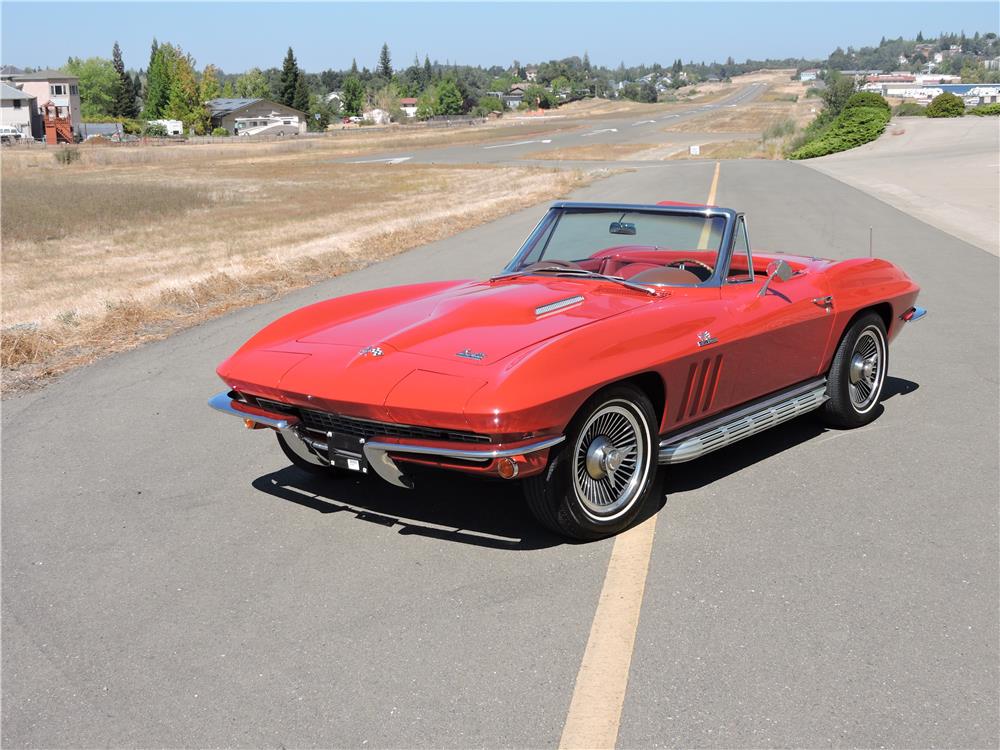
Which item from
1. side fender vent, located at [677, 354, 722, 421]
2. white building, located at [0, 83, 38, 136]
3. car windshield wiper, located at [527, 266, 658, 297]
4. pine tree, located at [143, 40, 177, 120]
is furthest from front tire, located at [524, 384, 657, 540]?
pine tree, located at [143, 40, 177, 120]

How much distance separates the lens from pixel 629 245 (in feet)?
19.4

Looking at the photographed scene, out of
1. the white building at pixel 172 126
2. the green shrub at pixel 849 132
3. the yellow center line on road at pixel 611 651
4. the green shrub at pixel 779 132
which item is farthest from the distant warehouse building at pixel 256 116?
the yellow center line on road at pixel 611 651

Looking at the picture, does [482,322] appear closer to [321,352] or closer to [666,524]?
[321,352]

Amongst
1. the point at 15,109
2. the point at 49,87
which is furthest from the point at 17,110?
the point at 49,87

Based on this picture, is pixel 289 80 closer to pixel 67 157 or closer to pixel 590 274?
pixel 67 157

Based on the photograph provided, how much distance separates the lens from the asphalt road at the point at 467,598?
3.14 m

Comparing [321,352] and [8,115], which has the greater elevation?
[8,115]

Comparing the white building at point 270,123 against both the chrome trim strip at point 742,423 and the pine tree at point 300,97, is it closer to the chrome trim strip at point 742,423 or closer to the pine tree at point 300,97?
the pine tree at point 300,97

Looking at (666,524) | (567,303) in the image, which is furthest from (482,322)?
(666,524)

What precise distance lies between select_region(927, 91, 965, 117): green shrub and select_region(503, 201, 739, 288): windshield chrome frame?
63284 millimetres

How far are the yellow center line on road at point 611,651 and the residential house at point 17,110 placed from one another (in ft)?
363

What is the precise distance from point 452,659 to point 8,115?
376 feet

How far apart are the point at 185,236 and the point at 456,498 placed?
18.5 metres

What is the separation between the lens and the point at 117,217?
26109 mm
